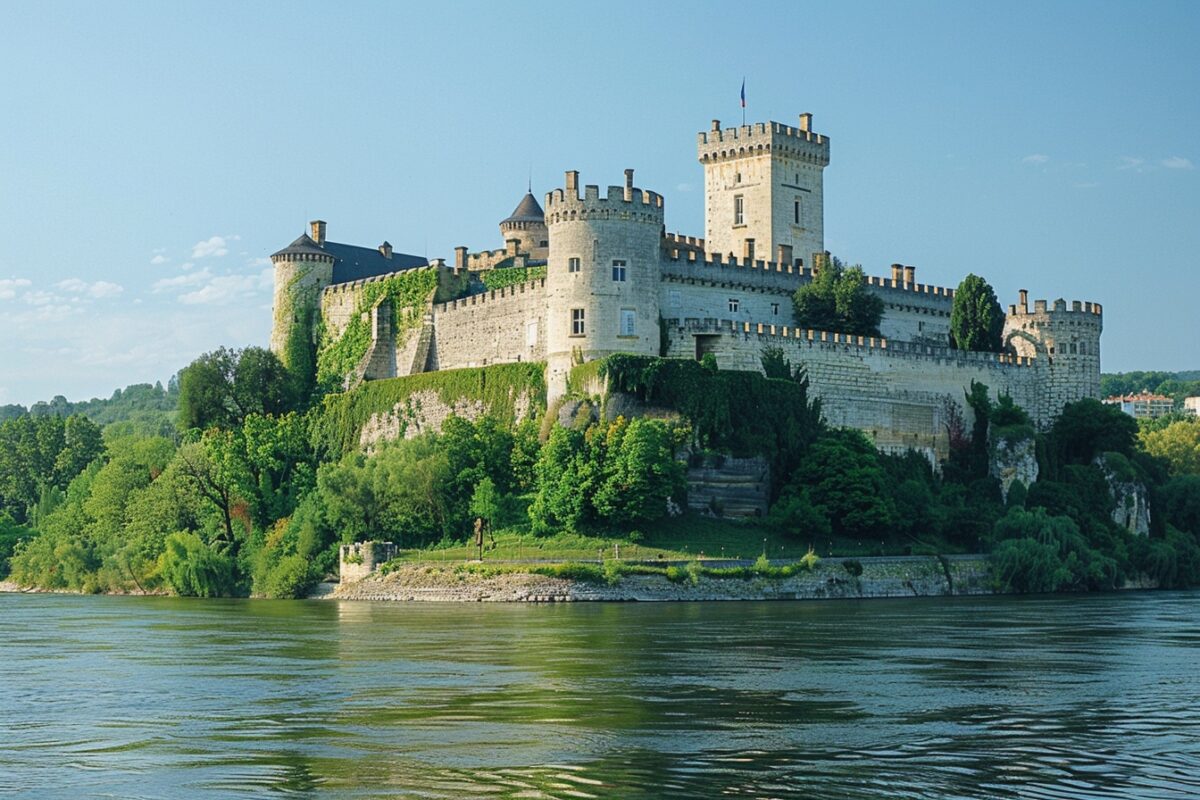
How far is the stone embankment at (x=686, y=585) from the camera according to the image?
167ft

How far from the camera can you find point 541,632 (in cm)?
3881

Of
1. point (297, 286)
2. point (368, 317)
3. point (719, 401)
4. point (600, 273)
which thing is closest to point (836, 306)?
point (719, 401)

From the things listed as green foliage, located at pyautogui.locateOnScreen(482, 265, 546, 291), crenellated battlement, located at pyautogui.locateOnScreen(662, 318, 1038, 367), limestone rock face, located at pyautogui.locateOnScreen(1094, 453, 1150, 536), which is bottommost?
limestone rock face, located at pyautogui.locateOnScreen(1094, 453, 1150, 536)

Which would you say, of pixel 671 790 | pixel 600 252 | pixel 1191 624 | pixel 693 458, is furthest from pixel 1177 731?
pixel 600 252

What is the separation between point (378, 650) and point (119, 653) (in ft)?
18.2

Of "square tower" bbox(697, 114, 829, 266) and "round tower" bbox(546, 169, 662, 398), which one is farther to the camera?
"square tower" bbox(697, 114, 829, 266)

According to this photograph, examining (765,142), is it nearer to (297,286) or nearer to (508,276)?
(508,276)

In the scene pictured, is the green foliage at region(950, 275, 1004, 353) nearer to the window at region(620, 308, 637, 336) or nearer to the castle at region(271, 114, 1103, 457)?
the castle at region(271, 114, 1103, 457)

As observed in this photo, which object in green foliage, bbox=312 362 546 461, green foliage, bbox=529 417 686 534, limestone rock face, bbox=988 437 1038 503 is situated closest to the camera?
green foliage, bbox=529 417 686 534

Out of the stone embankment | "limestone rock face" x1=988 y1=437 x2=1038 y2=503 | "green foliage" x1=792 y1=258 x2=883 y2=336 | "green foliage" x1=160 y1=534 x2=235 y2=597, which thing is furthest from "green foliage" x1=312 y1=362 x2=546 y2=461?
"limestone rock face" x1=988 y1=437 x2=1038 y2=503

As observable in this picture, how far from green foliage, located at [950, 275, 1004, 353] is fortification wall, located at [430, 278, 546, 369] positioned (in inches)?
765

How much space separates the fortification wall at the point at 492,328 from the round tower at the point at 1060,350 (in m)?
22.1

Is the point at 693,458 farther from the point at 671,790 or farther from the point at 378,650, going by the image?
the point at 671,790

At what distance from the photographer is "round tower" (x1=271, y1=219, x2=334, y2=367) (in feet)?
257
